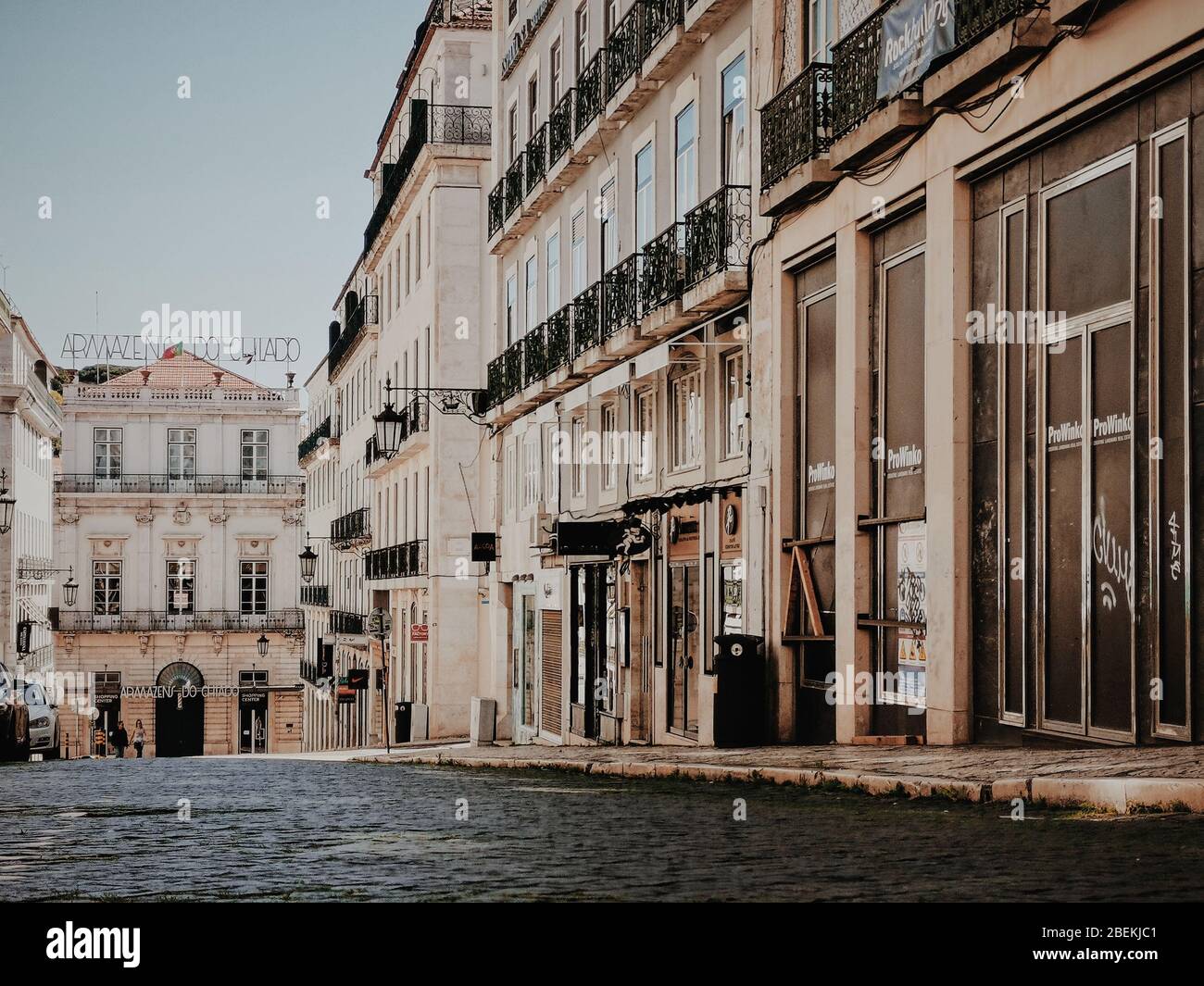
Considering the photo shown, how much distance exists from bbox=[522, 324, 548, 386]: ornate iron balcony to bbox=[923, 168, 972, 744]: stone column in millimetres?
14140

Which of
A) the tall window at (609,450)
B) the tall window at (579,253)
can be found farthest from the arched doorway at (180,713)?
the tall window at (609,450)

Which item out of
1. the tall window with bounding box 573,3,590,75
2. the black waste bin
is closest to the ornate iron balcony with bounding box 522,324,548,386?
the tall window with bounding box 573,3,590,75

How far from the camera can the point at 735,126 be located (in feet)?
65.1

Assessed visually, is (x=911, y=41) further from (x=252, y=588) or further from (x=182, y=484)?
(x=182, y=484)

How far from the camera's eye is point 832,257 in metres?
17.2

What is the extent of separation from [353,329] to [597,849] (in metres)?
47.3

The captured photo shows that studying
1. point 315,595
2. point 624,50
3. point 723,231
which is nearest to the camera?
point 723,231

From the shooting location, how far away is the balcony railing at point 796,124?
16531 mm

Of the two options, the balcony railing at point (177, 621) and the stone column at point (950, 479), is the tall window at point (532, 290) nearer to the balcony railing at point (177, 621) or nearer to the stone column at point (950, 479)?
the stone column at point (950, 479)

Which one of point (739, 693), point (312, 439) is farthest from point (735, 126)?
point (312, 439)

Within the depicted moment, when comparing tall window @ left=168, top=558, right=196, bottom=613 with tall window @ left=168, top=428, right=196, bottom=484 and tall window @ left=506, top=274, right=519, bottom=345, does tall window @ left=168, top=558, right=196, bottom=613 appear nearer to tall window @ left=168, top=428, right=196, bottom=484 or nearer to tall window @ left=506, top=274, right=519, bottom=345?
tall window @ left=168, top=428, right=196, bottom=484

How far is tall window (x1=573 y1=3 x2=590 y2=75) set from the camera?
2669cm
